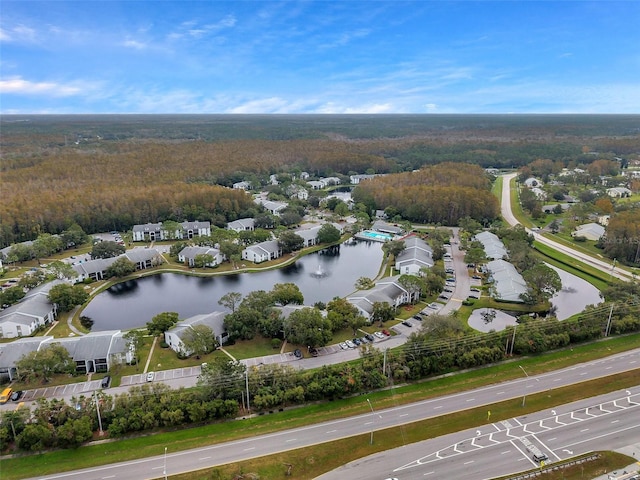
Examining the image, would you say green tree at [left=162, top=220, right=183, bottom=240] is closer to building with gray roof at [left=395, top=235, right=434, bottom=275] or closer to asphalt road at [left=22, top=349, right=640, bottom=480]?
building with gray roof at [left=395, top=235, right=434, bottom=275]

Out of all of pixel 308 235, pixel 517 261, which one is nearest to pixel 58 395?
pixel 308 235

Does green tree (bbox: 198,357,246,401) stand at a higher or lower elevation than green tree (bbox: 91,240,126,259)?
lower

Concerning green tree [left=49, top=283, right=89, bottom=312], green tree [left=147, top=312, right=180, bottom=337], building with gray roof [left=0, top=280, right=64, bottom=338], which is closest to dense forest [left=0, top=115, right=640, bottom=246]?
building with gray roof [left=0, top=280, right=64, bottom=338]

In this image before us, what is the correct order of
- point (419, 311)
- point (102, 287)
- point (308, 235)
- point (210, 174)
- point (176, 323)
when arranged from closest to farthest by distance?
point (176, 323), point (419, 311), point (102, 287), point (308, 235), point (210, 174)

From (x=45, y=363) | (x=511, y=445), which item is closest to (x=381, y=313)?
(x=511, y=445)

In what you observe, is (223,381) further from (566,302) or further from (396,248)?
(566,302)

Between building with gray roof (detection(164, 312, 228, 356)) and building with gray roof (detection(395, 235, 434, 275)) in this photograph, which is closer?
building with gray roof (detection(164, 312, 228, 356))

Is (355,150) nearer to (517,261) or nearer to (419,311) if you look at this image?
(517,261)

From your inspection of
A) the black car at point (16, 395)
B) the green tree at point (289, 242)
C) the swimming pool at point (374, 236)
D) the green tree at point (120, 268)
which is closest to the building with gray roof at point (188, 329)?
the black car at point (16, 395)
